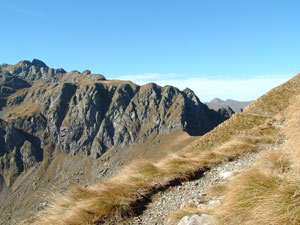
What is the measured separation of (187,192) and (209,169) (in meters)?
3.21

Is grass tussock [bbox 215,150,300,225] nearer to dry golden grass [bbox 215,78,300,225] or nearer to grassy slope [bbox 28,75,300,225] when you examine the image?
dry golden grass [bbox 215,78,300,225]

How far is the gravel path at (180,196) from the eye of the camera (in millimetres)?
7807

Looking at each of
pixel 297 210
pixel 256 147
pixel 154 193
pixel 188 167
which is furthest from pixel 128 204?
pixel 256 147

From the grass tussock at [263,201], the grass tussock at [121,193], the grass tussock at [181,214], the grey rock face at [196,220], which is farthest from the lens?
the grass tussock at [121,193]

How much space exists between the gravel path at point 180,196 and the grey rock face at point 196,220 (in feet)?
3.06

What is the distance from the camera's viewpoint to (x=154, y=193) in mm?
9672

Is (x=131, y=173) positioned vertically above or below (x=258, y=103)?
below

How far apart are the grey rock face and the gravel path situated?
3.06ft

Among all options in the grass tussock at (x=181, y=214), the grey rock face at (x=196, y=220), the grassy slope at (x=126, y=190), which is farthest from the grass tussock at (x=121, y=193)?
the grey rock face at (x=196, y=220)

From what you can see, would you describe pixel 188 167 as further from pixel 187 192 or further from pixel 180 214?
pixel 180 214

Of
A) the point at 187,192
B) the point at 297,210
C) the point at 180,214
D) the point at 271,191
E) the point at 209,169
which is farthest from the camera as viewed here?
the point at 209,169

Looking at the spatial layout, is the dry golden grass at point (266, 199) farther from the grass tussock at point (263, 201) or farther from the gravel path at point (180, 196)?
the gravel path at point (180, 196)

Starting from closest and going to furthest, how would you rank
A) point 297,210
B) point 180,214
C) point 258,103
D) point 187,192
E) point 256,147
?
1. point 297,210
2. point 180,214
3. point 187,192
4. point 256,147
5. point 258,103

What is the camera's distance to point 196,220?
6.44m
